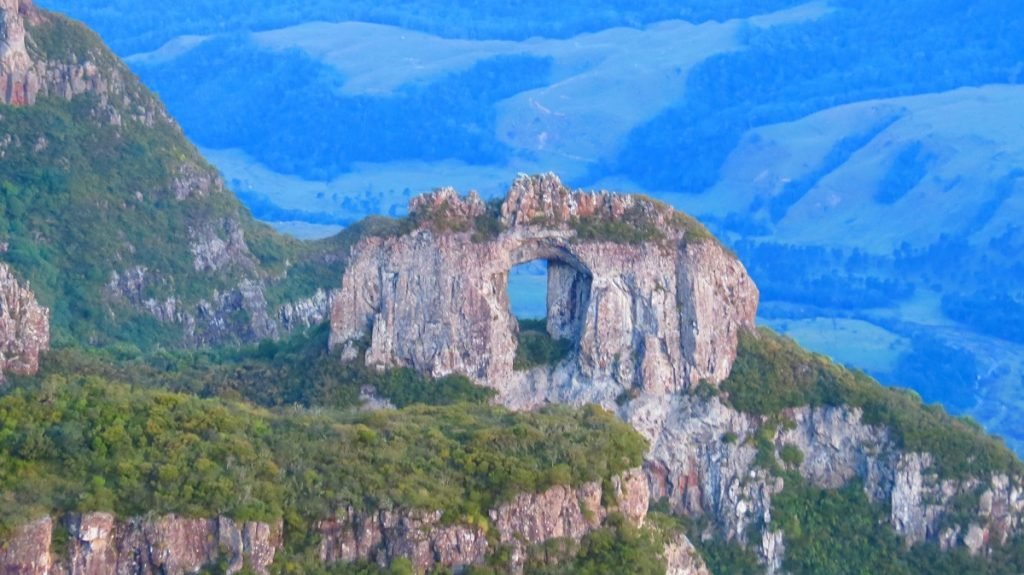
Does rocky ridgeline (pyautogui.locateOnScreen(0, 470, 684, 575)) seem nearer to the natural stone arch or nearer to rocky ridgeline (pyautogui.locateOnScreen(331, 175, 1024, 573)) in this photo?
rocky ridgeline (pyautogui.locateOnScreen(331, 175, 1024, 573))

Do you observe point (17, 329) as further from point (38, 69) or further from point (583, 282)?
point (38, 69)

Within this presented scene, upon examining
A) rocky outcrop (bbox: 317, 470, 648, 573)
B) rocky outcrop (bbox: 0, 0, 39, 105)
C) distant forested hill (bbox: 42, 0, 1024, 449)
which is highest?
distant forested hill (bbox: 42, 0, 1024, 449)

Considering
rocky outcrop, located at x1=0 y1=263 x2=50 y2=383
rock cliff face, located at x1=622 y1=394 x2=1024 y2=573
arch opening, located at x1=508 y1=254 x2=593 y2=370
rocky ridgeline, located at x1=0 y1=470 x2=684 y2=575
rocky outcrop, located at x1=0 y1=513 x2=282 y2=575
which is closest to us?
rocky outcrop, located at x1=0 y1=513 x2=282 y2=575

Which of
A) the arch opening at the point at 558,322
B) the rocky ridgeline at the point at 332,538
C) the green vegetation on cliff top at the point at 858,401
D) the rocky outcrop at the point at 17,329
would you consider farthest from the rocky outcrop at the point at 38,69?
the rocky ridgeline at the point at 332,538

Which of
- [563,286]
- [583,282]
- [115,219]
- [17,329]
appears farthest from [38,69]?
[17,329]

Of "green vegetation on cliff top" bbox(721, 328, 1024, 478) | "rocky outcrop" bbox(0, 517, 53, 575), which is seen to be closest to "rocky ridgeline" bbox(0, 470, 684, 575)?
"rocky outcrop" bbox(0, 517, 53, 575)

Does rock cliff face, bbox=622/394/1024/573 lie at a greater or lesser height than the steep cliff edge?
lesser

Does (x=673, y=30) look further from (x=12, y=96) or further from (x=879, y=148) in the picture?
(x=12, y=96)

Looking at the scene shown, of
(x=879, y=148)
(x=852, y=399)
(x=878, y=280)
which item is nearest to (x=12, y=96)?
(x=852, y=399)
